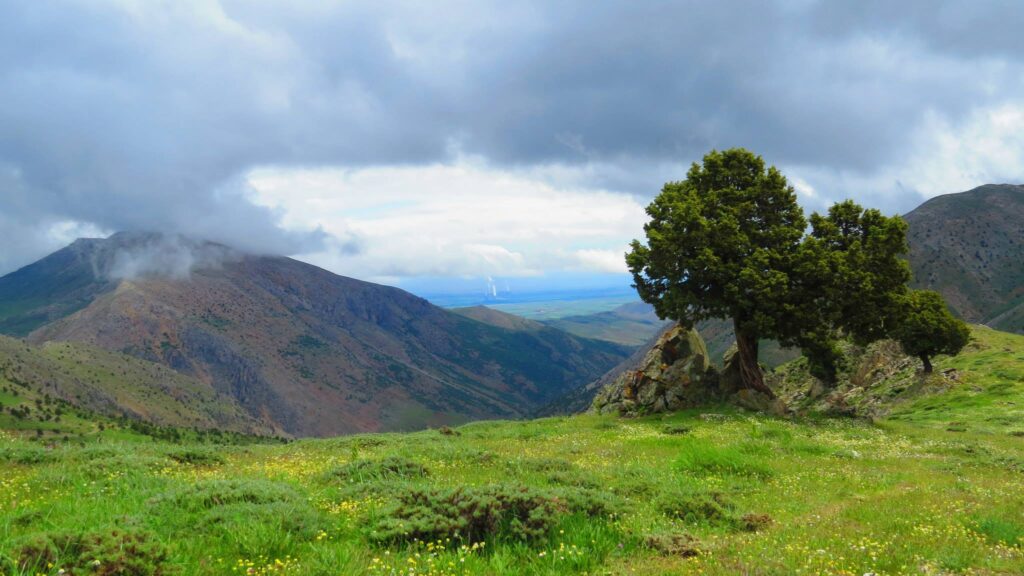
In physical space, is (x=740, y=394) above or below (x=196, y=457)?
below

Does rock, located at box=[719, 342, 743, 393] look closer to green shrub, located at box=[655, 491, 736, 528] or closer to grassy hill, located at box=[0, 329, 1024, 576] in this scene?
grassy hill, located at box=[0, 329, 1024, 576]

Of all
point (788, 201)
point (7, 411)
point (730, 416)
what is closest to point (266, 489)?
point (730, 416)

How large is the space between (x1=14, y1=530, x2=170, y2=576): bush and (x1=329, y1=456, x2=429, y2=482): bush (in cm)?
631

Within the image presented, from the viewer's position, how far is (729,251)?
1476 inches

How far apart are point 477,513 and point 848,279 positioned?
1313 inches

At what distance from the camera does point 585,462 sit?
1877 cm

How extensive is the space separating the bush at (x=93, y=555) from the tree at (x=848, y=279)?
3567cm

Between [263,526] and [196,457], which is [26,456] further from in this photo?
[263,526]

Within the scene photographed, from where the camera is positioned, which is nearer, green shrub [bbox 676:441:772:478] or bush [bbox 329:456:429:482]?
bush [bbox 329:456:429:482]

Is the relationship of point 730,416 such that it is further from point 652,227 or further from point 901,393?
point 901,393

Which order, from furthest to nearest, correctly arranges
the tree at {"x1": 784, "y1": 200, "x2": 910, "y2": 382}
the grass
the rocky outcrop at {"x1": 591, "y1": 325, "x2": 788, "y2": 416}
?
the rocky outcrop at {"x1": 591, "y1": 325, "x2": 788, "y2": 416} < the tree at {"x1": 784, "y1": 200, "x2": 910, "y2": 382} < the grass

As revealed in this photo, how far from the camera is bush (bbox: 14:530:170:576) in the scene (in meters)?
6.93

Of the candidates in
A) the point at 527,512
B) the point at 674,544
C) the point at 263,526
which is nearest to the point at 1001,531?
the point at 674,544

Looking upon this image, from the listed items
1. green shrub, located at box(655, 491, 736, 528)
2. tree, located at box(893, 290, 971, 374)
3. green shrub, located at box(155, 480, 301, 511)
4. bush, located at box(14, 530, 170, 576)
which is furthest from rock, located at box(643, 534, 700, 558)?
tree, located at box(893, 290, 971, 374)
